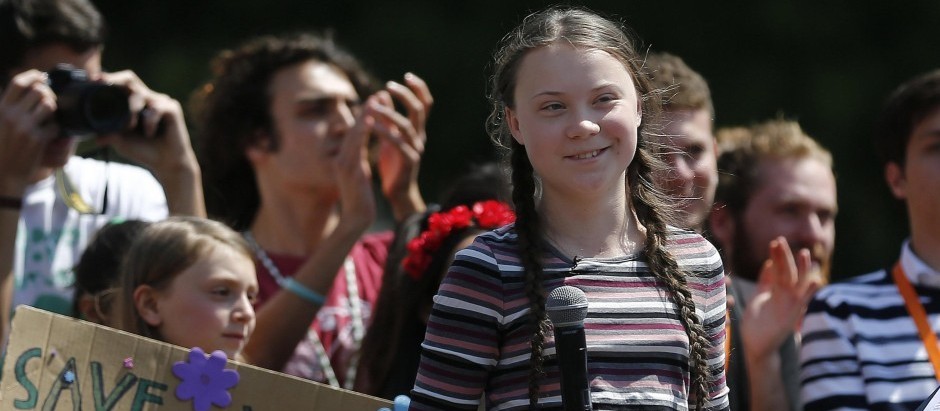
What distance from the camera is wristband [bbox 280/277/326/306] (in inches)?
133

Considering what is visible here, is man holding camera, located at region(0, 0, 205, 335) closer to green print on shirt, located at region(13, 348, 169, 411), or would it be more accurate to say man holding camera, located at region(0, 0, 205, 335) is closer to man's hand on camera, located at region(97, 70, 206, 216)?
man's hand on camera, located at region(97, 70, 206, 216)

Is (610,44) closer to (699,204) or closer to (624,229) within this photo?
(624,229)

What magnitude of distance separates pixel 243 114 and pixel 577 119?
2009 millimetres

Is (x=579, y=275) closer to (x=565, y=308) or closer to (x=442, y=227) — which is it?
(x=565, y=308)

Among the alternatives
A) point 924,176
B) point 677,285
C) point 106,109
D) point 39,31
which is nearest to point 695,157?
point 924,176

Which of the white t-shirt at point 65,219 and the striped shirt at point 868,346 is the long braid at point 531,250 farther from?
the white t-shirt at point 65,219

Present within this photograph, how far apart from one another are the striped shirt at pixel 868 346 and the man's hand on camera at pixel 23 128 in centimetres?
169

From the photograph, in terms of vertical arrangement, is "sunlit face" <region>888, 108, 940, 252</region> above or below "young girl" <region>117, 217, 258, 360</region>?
above

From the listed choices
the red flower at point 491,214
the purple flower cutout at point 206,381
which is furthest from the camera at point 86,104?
the purple flower cutout at point 206,381

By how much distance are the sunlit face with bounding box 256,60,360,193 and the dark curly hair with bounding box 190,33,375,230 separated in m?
0.06

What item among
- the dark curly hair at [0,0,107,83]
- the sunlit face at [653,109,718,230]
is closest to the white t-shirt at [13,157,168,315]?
the dark curly hair at [0,0,107,83]

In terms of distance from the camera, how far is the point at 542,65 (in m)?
2.16

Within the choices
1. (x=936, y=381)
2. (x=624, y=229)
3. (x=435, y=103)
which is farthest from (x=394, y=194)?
(x=435, y=103)

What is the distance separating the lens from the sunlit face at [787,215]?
3795 millimetres
